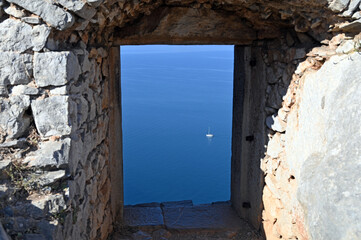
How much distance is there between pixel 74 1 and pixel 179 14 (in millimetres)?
1321

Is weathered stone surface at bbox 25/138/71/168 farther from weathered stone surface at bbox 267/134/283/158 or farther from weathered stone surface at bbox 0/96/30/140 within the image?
weathered stone surface at bbox 267/134/283/158

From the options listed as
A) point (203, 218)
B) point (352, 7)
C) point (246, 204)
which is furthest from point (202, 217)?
point (352, 7)

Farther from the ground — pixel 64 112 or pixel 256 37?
pixel 256 37

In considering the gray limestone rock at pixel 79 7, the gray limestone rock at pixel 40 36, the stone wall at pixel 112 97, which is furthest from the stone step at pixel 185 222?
the gray limestone rock at pixel 79 7

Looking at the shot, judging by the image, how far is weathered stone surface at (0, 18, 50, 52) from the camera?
7.37 feet

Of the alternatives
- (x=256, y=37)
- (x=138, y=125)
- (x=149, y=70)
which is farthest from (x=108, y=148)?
(x=149, y=70)

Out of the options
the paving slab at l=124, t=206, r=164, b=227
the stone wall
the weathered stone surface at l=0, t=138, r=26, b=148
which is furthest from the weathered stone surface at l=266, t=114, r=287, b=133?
the weathered stone surface at l=0, t=138, r=26, b=148

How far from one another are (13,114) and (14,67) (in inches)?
11.5

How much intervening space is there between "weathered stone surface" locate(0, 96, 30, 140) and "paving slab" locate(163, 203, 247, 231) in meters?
2.28

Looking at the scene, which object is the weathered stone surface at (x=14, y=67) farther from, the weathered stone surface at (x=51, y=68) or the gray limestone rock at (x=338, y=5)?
the gray limestone rock at (x=338, y=5)

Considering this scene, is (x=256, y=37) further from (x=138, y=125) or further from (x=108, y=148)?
(x=138, y=125)

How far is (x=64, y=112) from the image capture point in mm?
2342

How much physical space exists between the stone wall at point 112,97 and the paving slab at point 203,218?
0.59 meters

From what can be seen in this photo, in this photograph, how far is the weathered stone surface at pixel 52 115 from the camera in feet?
7.63
